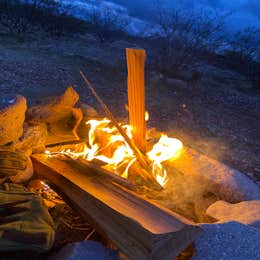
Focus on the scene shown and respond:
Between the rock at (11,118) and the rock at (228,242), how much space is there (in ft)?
5.22

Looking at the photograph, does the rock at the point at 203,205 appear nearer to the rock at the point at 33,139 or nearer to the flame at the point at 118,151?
the flame at the point at 118,151

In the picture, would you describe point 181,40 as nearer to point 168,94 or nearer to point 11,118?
point 168,94

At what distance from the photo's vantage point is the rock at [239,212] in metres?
2.21

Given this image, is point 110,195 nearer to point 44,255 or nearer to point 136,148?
point 44,255

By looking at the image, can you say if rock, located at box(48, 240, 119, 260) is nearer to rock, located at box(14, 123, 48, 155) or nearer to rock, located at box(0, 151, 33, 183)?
rock, located at box(0, 151, 33, 183)

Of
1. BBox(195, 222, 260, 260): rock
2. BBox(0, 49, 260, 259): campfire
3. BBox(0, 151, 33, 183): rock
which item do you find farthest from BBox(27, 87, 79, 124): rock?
BBox(195, 222, 260, 260): rock

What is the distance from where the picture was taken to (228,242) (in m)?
1.85

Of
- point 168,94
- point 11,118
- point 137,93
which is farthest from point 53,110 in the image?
point 168,94

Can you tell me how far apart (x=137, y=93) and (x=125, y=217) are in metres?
1.31

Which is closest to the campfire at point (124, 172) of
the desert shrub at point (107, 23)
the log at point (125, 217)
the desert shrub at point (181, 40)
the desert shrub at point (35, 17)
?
the log at point (125, 217)

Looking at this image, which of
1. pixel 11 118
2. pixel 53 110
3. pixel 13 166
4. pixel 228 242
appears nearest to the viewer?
pixel 228 242

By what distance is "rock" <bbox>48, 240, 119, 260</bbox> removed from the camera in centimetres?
171

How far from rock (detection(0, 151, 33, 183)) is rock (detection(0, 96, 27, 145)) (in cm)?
17

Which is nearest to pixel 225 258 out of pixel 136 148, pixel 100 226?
pixel 100 226
